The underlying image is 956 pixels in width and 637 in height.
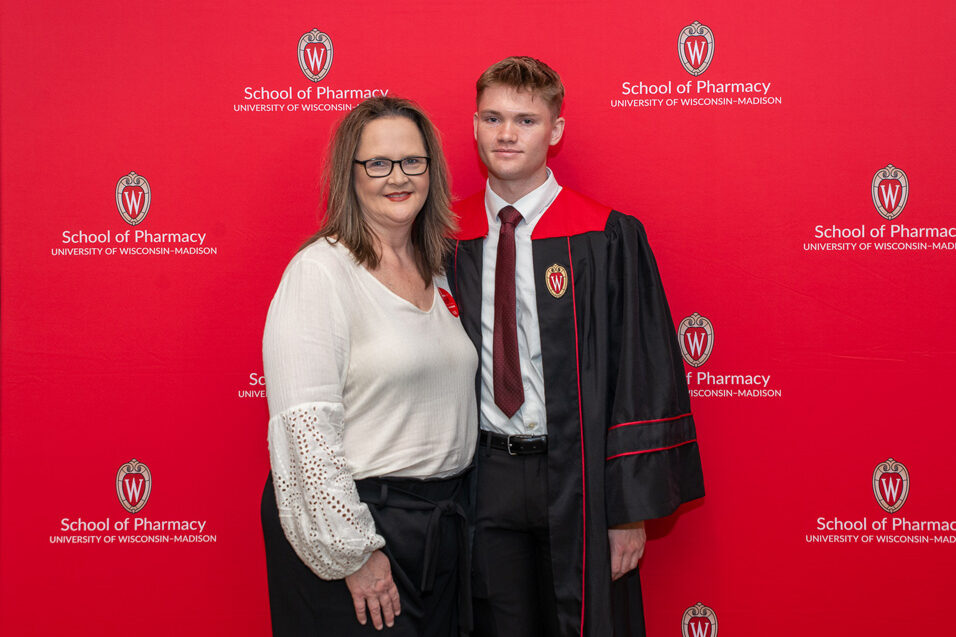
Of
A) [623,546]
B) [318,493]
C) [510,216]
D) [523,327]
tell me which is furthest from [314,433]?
[623,546]

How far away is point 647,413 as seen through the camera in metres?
2.19

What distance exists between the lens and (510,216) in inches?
89.9

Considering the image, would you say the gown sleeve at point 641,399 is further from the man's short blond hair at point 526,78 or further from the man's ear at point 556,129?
the man's short blond hair at point 526,78

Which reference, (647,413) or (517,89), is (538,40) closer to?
(517,89)

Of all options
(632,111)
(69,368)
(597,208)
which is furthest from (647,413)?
(69,368)

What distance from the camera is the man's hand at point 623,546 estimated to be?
223cm

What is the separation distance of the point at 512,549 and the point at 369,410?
0.70 meters

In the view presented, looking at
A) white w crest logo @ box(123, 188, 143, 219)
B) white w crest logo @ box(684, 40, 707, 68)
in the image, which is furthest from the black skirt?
white w crest logo @ box(684, 40, 707, 68)

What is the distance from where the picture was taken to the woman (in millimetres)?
1775

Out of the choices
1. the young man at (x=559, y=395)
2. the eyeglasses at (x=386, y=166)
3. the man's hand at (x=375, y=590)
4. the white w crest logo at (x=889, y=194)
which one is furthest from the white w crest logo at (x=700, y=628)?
the eyeglasses at (x=386, y=166)

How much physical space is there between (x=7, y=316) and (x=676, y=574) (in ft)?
8.53

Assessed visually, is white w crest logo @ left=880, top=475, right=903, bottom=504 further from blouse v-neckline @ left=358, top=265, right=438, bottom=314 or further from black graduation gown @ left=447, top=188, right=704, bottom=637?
blouse v-neckline @ left=358, top=265, right=438, bottom=314

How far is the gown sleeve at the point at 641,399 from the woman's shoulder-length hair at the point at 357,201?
515 millimetres

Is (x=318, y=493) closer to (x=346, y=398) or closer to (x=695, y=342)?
(x=346, y=398)
